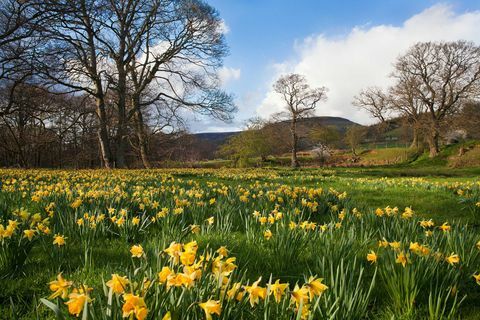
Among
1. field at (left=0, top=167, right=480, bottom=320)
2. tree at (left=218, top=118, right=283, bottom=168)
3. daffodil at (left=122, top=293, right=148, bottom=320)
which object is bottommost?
field at (left=0, top=167, right=480, bottom=320)

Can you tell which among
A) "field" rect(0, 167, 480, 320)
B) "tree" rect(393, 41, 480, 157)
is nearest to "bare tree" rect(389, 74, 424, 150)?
"tree" rect(393, 41, 480, 157)

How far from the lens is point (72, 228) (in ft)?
10.5

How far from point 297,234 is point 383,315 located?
3.12 feet

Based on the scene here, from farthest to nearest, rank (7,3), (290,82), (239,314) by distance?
(290,82)
(7,3)
(239,314)

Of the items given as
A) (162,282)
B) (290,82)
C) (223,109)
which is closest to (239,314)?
(162,282)

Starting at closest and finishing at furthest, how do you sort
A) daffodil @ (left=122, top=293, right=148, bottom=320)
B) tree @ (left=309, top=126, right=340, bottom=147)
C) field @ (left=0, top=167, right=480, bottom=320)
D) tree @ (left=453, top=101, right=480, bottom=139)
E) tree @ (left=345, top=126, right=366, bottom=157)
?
1. daffodil @ (left=122, top=293, right=148, bottom=320)
2. field @ (left=0, top=167, right=480, bottom=320)
3. tree @ (left=453, top=101, right=480, bottom=139)
4. tree @ (left=309, top=126, right=340, bottom=147)
5. tree @ (left=345, top=126, right=366, bottom=157)

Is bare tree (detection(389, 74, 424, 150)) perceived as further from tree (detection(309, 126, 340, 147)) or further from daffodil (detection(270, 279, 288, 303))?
daffodil (detection(270, 279, 288, 303))

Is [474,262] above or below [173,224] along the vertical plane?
below

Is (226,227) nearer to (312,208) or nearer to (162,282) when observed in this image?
(312,208)

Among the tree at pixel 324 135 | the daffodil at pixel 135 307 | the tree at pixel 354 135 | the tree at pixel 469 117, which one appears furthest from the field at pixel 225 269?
the tree at pixel 354 135

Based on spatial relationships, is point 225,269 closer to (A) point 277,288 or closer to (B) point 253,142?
(A) point 277,288

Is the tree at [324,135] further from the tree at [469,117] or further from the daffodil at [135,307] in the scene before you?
the daffodil at [135,307]

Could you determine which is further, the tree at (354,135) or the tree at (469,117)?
the tree at (354,135)

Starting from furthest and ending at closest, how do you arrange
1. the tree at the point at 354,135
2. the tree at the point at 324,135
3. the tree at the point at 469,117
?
the tree at the point at 354,135 < the tree at the point at 324,135 < the tree at the point at 469,117
